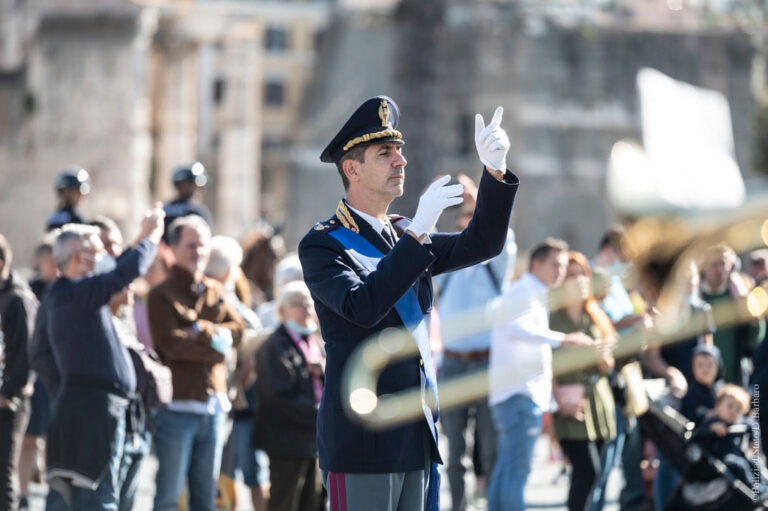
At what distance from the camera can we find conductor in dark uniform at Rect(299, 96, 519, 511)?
512 centimetres

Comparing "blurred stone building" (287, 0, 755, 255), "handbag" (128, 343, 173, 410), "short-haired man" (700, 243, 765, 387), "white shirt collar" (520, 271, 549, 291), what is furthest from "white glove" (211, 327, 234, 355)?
"blurred stone building" (287, 0, 755, 255)

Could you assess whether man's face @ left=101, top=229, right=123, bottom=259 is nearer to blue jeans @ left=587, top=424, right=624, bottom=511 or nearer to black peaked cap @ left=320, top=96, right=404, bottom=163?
blue jeans @ left=587, top=424, right=624, bottom=511

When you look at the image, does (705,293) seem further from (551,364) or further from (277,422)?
(277,422)

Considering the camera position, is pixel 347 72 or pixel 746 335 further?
pixel 347 72

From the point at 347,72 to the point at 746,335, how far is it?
190 feet

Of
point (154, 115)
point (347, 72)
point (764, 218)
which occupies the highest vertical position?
point (347, 72)

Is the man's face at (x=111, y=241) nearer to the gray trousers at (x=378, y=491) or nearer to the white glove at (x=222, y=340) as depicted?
the white glove at (x=222, y=340)

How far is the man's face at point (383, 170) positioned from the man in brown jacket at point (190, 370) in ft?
10.9

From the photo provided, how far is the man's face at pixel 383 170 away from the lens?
543cm

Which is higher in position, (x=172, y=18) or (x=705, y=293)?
(x=172, y=18)

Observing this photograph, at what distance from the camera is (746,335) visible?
11.0 m

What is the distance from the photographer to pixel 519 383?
8.84m

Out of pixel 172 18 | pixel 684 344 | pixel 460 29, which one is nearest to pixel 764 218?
pixel 684 344

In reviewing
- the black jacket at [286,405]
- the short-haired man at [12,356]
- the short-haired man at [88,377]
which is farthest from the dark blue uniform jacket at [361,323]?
the short-haired man at [12,356]
